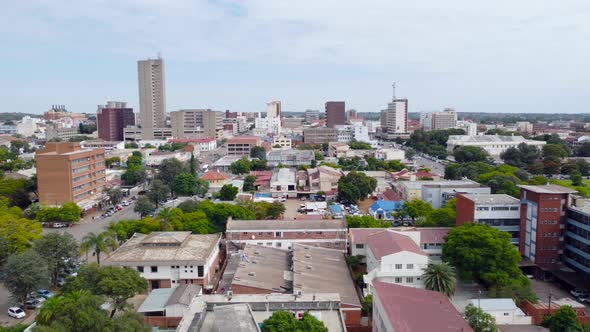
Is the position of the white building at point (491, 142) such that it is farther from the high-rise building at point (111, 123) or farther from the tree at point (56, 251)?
the high-rise building at point (111, 123)

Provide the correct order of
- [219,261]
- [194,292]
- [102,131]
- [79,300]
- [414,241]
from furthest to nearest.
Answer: [102,131], [219,261], [414,241], [194,292], [79,300]

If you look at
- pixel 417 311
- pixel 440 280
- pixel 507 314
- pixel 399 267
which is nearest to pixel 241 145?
pixel 399 267

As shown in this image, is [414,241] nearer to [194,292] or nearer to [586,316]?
[586,316]

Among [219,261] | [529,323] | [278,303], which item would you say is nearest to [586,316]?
[529,323]

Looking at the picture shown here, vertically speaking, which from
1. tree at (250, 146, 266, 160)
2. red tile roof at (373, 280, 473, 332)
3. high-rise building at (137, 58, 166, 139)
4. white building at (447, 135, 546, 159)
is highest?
high-rise building at (137, 58, 166, 139)

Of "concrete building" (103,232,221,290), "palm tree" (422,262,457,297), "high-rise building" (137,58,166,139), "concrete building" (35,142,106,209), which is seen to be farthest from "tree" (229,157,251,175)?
"high-rise building" (137,58,166,139)

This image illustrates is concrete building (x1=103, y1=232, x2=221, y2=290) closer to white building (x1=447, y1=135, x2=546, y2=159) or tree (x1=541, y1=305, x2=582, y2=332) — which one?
tree (x1=541, y1=305, x2=582, y2=332)
